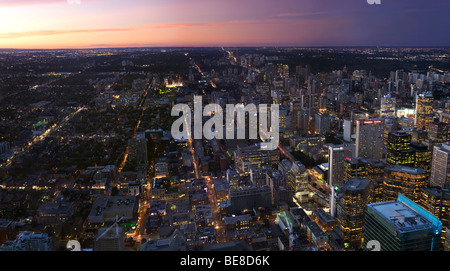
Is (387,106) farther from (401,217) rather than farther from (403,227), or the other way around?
(403,227)

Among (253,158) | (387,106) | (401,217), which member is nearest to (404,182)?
(401,217)

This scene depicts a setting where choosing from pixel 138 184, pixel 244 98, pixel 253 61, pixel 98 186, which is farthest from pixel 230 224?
pixel 253 61

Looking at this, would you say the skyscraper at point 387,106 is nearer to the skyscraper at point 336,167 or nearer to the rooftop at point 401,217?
the skyscraper at point 336,167

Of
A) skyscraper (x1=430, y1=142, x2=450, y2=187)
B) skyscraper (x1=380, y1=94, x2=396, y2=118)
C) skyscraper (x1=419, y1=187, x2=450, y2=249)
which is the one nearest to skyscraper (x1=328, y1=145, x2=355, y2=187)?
skyscraper (x1=430, y1=142, x2=450, y2=187)

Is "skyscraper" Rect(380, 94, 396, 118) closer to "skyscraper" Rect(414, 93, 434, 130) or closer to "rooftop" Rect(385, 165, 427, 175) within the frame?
"skyscraper" Rect(414, 93, 434, 130)

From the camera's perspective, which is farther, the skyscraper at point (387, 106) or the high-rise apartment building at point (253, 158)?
the skyscraper at point (387, 106)

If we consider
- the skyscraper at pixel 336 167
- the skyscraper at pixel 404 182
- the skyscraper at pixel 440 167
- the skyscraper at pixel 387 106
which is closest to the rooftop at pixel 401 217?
the skyscraper at pixel 404 182
